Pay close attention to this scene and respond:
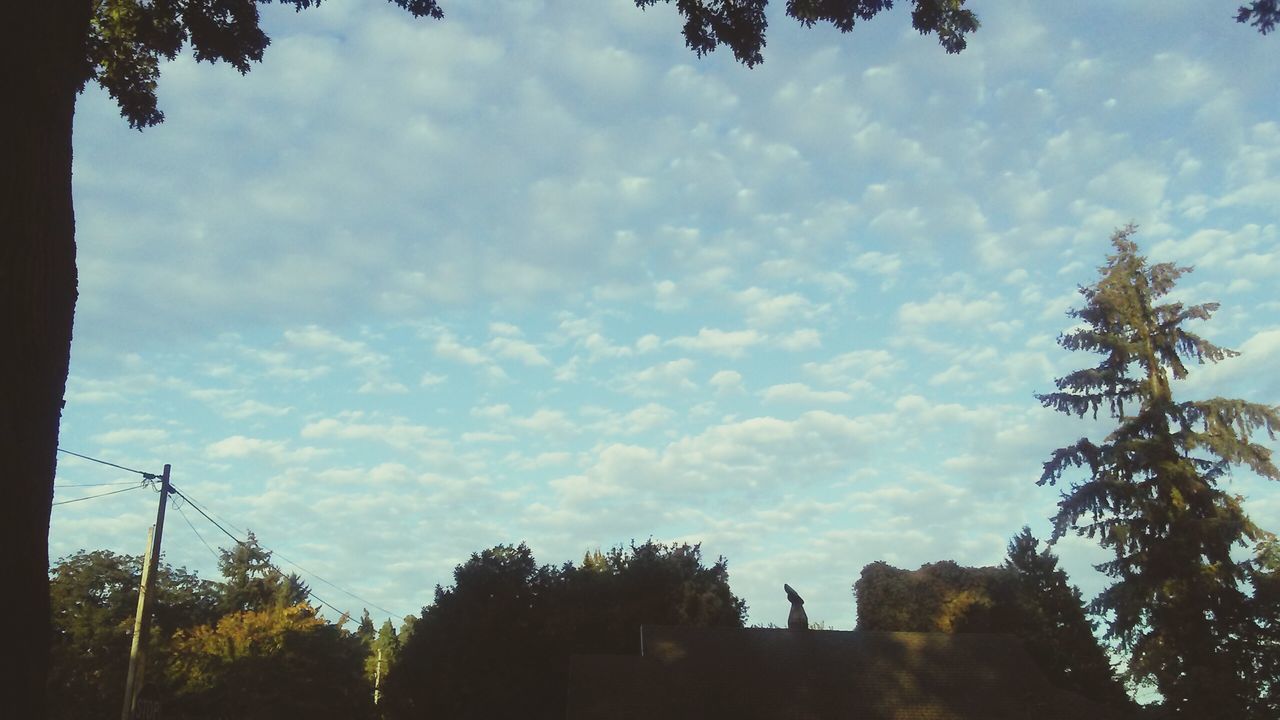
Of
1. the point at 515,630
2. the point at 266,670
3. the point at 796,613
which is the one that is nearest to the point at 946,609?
the point at 796,613

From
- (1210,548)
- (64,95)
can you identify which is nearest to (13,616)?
(64,95)

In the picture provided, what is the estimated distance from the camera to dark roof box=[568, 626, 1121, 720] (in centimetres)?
2783

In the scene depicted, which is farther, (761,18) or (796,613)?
(796,613)

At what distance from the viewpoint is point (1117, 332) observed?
→ 34906 millimetres

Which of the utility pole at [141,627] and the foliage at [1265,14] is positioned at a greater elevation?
the foliage at [1265,14]

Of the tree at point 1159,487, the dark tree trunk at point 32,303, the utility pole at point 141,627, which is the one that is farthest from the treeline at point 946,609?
the dark tree trunk at point 32,303

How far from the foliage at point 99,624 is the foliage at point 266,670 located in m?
3.34

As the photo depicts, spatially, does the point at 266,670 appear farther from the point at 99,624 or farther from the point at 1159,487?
the point at 1159,487

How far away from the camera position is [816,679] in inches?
1156

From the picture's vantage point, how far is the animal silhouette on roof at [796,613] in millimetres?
37469

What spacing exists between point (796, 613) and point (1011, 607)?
18.8 metres

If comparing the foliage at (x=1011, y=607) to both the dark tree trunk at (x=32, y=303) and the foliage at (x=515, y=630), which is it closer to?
the foliage at (x=515, y=630)

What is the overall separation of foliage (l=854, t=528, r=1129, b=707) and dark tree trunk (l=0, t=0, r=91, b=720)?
50.4 meters

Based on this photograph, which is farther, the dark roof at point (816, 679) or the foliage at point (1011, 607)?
the foliage at point (1011, 607)
